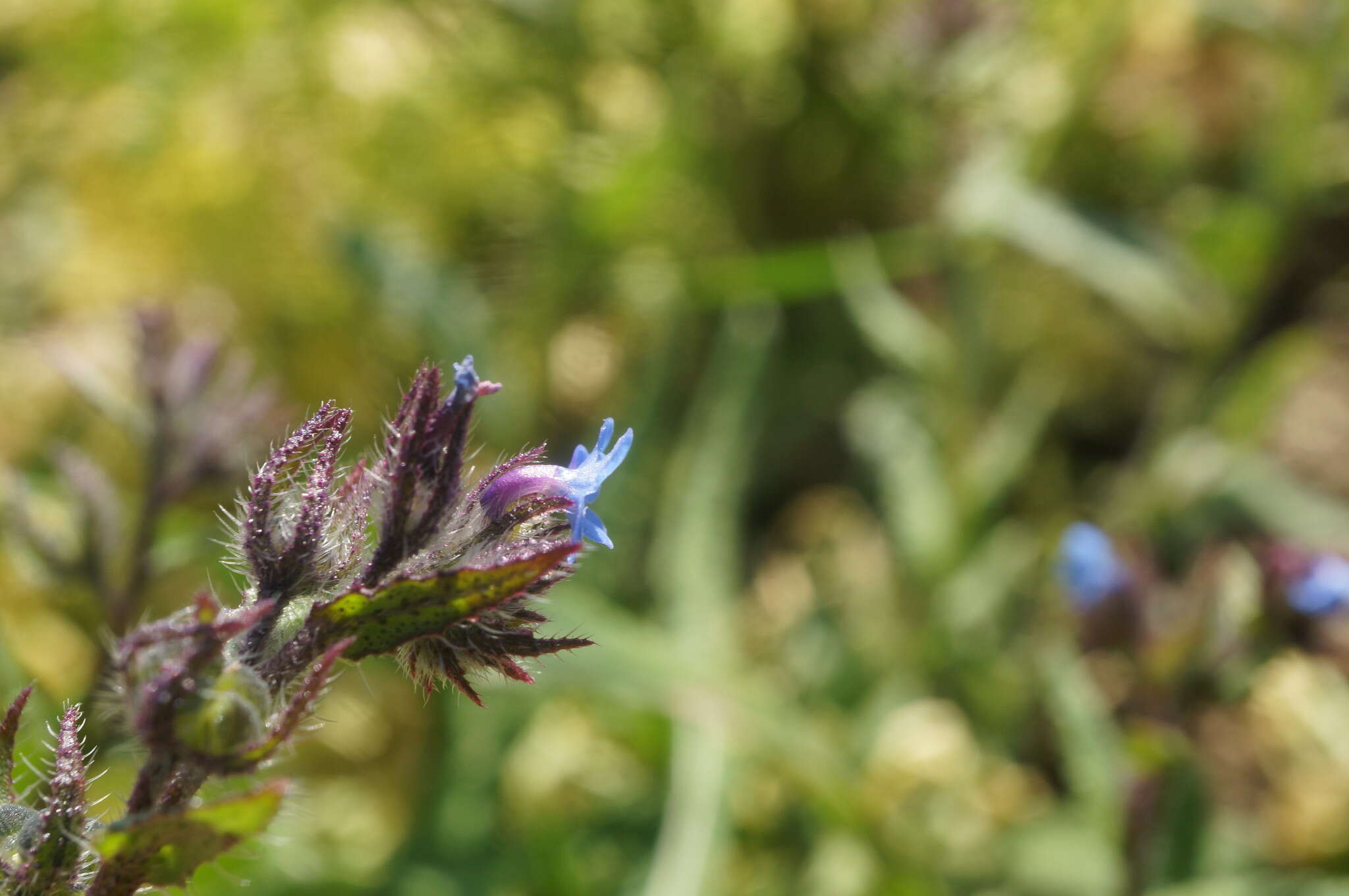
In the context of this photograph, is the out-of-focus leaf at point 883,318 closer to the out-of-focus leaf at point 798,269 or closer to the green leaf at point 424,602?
the out-of-focus leaf at point 798,269

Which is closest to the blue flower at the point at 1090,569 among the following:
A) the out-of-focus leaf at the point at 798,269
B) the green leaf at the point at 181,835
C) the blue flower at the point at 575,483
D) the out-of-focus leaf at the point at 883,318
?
the out-of-focus leaf at the point at 883,318

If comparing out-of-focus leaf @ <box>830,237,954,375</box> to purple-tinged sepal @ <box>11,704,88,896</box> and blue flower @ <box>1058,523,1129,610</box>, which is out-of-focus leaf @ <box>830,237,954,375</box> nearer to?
blue flower @ <box>1058,523,1129,610</box>

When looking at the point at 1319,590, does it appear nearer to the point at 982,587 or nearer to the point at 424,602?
the point at 982,587

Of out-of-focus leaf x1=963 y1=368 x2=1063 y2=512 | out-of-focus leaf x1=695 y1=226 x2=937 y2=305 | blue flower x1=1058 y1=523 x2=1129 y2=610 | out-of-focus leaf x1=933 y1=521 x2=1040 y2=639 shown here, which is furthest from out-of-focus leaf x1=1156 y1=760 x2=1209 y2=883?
out-of-focus leaf x1=695 y1=226 x2=937 y2=305

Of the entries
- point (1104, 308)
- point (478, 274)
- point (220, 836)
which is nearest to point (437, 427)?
point (220, 836)

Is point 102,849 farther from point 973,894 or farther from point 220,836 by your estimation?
point 973,894

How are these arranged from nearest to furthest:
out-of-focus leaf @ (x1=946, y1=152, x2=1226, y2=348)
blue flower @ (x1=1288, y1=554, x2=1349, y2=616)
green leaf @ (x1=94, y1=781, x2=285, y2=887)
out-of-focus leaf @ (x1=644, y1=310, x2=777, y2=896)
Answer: green leaf @ (x1=94, y1=781, x2=285, y2=887)
blue flower @ (x1=1288, y1=554, x2=1349, y2=616)
out-of-focus leaf @ (x1=644, y1=310, x2=777, y2=896)
out-of-focus leaf @ (x1=946, y1=152, x2=1226, y2=348)
